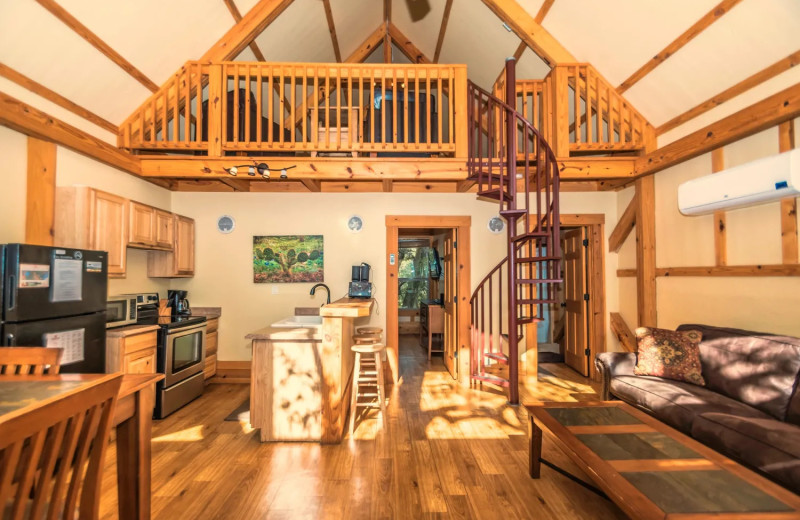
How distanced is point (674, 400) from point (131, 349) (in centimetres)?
444

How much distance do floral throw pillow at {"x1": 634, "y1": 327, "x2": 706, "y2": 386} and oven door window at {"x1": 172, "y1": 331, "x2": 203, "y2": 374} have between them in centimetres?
440

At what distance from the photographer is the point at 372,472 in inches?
98.7

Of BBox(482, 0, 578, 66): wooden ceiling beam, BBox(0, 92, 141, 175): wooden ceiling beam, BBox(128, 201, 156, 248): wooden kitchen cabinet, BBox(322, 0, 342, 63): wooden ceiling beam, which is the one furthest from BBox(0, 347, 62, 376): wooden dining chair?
BBox(482, 0, 578, 66): wooden ceiling beam

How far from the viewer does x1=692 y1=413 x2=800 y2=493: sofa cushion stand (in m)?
1.79

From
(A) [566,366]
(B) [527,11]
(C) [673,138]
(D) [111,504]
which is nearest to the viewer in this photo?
(D) [111,504]

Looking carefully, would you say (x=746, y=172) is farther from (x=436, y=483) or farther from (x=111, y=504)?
(x=111, y=504)

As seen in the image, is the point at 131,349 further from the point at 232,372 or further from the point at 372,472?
the point at 372,472

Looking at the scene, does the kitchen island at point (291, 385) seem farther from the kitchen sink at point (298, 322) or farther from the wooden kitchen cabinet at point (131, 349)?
the wooden kitchen cabinet at point (131, 349)

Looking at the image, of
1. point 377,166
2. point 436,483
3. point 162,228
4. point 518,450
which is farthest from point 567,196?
point 162,228

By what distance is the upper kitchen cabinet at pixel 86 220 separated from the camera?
3078mm

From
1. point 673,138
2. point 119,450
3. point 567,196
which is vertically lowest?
point 119,450

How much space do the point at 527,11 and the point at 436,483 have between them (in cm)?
482

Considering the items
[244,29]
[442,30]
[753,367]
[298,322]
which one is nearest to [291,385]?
[298,322]

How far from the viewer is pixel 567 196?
4.98 metres
